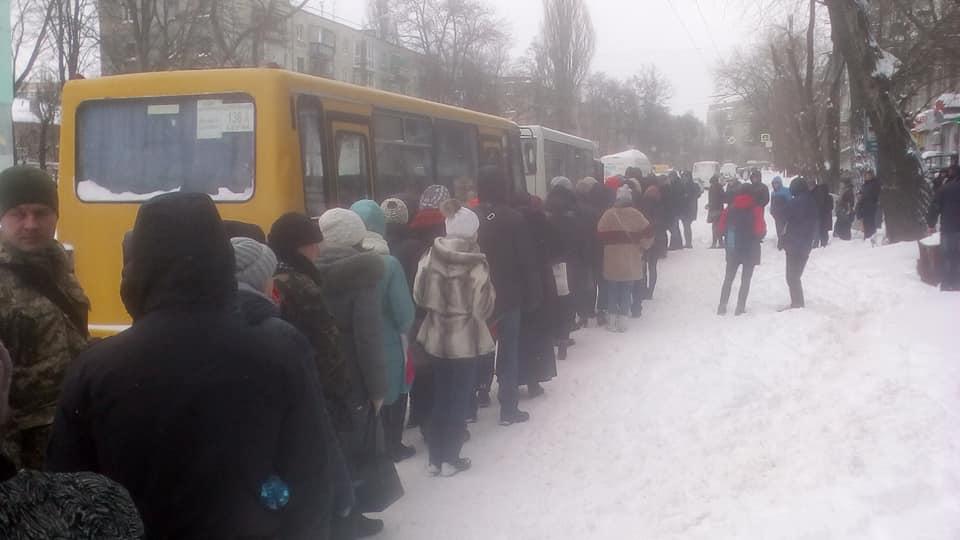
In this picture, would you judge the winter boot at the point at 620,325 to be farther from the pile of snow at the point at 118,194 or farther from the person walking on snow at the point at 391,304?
the person walking on snow at the point at 391,304

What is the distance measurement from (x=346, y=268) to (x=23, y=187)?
5.55ft

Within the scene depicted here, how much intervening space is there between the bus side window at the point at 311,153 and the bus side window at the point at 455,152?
110 inches

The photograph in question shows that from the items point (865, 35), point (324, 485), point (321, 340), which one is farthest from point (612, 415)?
point (865, 35)

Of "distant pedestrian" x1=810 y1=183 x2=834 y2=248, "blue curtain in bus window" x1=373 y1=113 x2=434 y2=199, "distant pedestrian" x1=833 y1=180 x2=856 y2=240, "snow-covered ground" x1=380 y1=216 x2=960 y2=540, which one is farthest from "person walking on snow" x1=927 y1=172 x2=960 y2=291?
"distant pedestrian" x1=833 y1=180 x2=856 y2=240

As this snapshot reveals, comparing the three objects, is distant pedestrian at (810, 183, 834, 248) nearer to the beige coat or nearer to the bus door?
the beige coat

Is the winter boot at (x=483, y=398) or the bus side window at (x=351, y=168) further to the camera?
the bus side window at (x=351, y=168)

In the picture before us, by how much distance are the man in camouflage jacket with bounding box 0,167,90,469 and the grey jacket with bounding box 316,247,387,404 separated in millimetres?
1433

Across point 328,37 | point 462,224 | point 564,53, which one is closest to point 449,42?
point 564,53

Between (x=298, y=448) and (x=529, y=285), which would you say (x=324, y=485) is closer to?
(x=298, y=448)

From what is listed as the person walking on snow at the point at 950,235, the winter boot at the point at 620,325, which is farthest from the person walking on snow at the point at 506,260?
the person walking on snow at the point at 950,235

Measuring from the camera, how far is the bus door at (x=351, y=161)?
8.52 m

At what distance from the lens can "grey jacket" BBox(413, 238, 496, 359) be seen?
226 inches

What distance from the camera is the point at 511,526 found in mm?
4957

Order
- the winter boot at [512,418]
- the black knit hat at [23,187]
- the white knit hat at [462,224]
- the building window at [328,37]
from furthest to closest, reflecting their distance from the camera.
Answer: the building window at [328,37] → the winter boot at [512,418] → the white knit hat at [462,224] → the black knit hat at [23,187]
